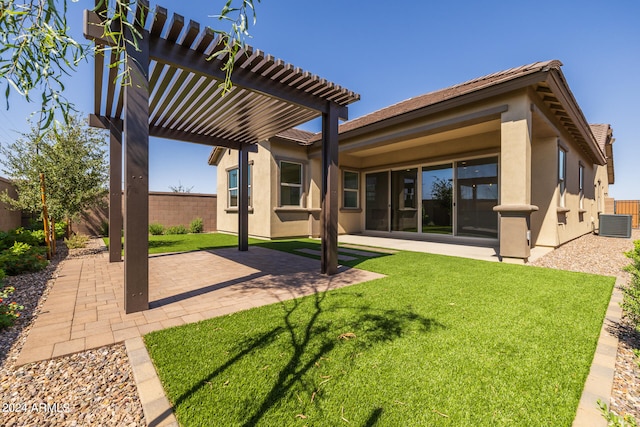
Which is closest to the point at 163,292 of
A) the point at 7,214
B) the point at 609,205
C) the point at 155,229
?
the point at 7,214

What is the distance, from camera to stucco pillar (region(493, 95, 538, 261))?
579 cm

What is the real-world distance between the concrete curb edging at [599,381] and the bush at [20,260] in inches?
298

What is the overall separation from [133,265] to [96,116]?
4.44m

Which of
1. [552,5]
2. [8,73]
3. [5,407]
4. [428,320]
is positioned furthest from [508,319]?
[552,5]

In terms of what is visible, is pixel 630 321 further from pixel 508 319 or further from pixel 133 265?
pixel 133 265

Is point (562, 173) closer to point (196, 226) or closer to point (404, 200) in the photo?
point (404, 200)

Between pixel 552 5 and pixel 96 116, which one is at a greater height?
pixel 552 5

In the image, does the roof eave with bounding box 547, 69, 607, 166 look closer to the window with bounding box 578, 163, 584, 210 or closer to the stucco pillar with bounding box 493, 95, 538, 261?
the stucco pillar with bounding box 493, 95, 538, 261

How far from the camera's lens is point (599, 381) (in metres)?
2.00

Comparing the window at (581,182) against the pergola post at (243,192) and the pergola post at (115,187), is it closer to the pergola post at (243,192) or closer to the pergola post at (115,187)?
the pergola post at (243,192)

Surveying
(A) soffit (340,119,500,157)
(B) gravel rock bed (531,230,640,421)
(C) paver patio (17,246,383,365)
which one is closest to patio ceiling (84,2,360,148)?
(C) paver patio (17,246,383,365)

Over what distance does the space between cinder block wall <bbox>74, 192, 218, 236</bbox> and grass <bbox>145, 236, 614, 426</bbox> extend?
39.0 feet

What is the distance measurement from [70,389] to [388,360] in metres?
2.29

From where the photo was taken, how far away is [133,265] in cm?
326
